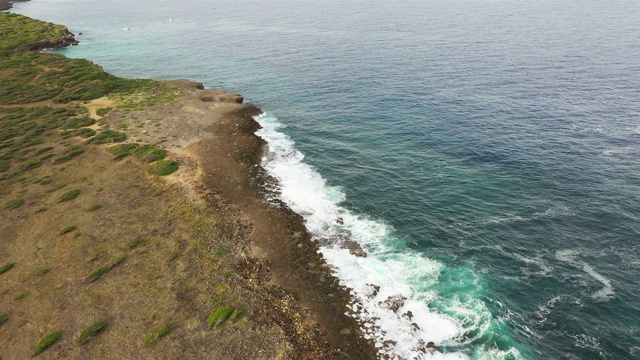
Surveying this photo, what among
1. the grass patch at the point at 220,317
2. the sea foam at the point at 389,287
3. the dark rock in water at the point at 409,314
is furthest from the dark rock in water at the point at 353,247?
the grass patch at the point at 220,317

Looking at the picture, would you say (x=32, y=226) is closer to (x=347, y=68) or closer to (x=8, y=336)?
(x=8, y=336)

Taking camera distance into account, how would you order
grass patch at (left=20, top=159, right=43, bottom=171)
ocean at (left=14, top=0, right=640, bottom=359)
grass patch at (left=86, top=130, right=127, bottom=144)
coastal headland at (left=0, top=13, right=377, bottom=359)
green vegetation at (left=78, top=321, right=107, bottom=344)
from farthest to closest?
grass patch at (left=86, top=130, right=127, bottom=144), grass patch at (left=20, top=159, right=43, bottom=171), ocean at (left=14, top=0, right=640, bottom=359), coastal headland at (left=0, top=13, right=377, bottom=359), green vegetation at (left=78, top=321, right=107, bottom=344)

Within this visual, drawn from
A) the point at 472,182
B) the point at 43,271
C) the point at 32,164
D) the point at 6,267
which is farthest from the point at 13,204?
the point at 472,182

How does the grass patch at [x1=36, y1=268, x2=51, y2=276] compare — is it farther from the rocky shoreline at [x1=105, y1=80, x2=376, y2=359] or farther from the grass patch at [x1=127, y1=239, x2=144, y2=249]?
the rocky shoreline at [x1=105, y1=80, x2=376, y2=359]

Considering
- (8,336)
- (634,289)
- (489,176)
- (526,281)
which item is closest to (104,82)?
(8,336)

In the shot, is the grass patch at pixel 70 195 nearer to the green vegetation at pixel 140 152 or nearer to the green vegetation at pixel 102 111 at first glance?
the green vegetation at pixel 140 152

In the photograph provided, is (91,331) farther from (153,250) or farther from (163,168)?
(163,168)

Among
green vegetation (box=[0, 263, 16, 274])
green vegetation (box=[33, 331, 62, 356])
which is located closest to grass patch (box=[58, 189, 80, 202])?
green vegetation (box=[0, 263, 16, 274])

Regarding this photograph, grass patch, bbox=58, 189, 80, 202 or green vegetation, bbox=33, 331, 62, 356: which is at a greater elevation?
grass patch, bbox=58, 189, 80, 202
